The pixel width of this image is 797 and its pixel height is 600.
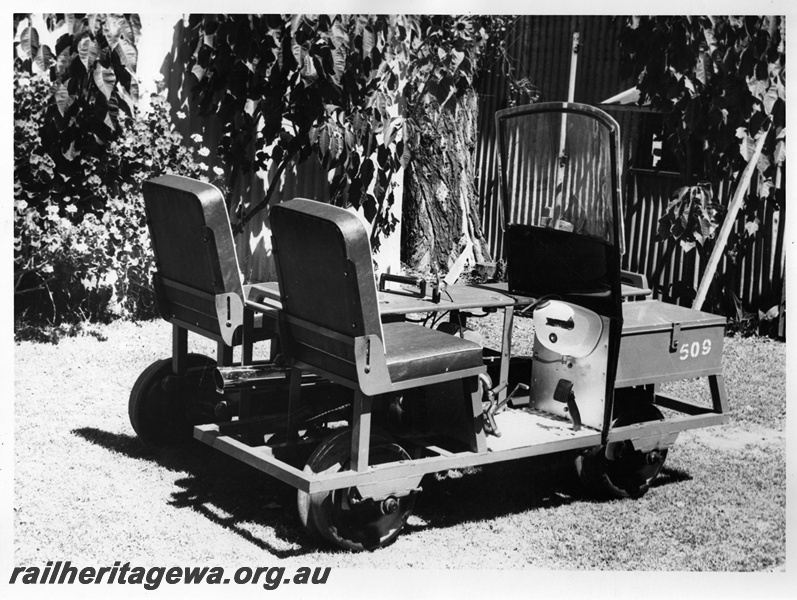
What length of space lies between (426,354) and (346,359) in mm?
340

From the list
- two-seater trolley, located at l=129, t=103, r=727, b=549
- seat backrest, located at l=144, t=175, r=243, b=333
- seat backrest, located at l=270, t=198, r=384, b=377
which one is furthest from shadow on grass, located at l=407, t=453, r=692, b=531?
seat backrest, located at l=144, t=175, r=243, b=333

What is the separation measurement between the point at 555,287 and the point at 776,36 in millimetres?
2159

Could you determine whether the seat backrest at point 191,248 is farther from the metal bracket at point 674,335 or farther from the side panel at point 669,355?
the metal bracket at point 674,335

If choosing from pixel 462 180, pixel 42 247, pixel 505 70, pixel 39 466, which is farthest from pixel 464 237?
pixel 39 466

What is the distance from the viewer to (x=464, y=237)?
1037 cm

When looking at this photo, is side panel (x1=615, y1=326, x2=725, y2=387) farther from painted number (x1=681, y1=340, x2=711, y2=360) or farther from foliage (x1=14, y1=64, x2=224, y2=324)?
foliage (x1=14, y1=64, x2=224, y2=324)

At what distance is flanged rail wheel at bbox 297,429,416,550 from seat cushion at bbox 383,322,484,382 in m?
0.37

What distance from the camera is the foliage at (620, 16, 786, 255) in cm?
659

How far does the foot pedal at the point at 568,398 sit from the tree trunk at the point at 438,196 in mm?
5095

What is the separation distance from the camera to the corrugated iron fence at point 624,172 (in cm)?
859

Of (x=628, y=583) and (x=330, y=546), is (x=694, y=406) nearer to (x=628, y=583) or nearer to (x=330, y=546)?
(x=628, y=583)

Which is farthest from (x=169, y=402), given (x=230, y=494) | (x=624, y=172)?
(x=624, y=172)

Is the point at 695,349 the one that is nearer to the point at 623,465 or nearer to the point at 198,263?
the point at 623,465

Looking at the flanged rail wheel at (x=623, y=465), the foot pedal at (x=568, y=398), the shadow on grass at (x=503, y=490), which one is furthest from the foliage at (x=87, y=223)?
the flanged rail wheel at (x=623, y=465)
